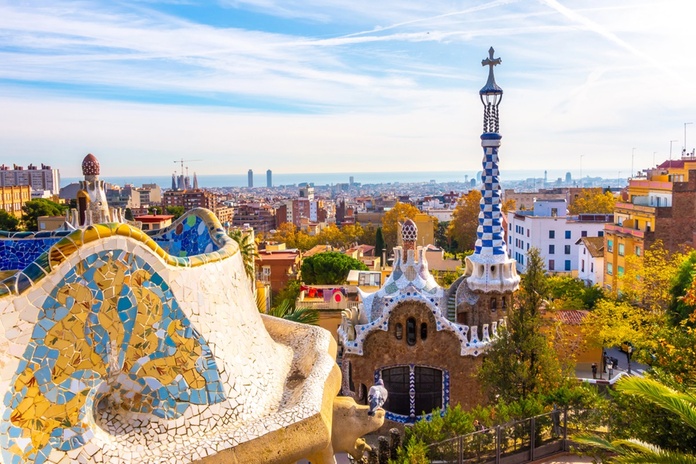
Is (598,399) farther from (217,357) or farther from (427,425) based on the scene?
(217,357)

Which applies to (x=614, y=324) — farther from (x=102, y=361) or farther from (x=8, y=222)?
(x=8, y=222)

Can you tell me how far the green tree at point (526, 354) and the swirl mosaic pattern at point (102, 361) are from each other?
339 inches

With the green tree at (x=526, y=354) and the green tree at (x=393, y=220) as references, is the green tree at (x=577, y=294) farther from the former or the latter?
the green tree at (x=393, y=220)

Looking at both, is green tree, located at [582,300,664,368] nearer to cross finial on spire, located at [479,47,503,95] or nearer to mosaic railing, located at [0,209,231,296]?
cross finial on spire, located at [479,47,503,95]

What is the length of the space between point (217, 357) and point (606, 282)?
34058 mm

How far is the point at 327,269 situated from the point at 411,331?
65.1ft

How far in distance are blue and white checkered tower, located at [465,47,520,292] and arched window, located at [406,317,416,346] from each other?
6.68 ft

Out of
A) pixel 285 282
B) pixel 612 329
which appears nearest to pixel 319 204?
pixel 285 282

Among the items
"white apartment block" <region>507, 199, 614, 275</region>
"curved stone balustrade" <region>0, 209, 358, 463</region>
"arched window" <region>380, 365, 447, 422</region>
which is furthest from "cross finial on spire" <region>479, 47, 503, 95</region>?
"white apartment block" <region>507, 199, 614, 275</region>

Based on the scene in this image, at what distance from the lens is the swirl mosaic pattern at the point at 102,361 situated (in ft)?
19.5

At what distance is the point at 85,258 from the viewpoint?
20.6 ft

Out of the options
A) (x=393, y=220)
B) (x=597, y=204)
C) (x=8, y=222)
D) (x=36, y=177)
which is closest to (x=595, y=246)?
(x=393, y=220)

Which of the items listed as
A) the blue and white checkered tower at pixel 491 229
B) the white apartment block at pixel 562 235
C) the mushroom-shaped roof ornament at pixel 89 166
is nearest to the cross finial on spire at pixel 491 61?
the blue and white checkered tower at pixel 491 229

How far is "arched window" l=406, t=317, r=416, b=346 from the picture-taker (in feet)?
57.0
